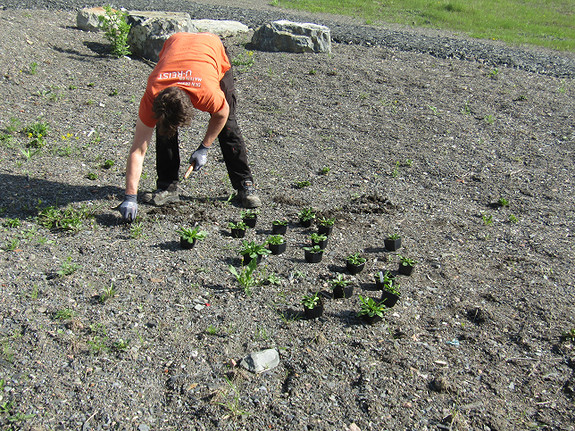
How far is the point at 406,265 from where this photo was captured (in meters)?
4.18

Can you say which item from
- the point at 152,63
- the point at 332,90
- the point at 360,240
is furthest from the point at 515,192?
the point at 152,63

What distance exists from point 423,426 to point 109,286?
7.62 feet

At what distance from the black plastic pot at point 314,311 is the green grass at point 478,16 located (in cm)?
1199

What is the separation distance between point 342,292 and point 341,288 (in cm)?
3

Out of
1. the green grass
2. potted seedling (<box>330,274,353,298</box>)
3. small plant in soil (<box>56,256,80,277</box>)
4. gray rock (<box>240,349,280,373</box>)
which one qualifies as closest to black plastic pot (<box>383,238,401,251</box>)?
potted seedling (<box>330,274,353,298</box>)

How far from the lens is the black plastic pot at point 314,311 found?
3625mm

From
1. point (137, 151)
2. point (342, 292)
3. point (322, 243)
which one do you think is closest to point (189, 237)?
point (137, 151)

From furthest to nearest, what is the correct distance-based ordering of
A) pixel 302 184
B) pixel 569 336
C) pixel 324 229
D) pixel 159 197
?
1. pixel 302 184
2. pixel 159 197
3. pixel 324 229
4. pixel 569 336

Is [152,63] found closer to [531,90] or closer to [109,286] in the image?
[109,286]

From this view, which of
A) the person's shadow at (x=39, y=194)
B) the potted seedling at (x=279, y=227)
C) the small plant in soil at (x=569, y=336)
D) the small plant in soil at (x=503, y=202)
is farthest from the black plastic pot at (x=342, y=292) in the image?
the small plant in soil at (x=503, y=202)

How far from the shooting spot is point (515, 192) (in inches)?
232

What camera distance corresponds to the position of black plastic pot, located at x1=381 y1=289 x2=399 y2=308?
3.75 meters

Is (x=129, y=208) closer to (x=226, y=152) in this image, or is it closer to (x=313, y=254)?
(x=226, y=152)

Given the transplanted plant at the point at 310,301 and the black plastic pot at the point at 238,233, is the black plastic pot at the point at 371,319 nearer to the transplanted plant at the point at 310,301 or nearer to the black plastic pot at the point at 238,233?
the transplanted plant at the point at 310,301
